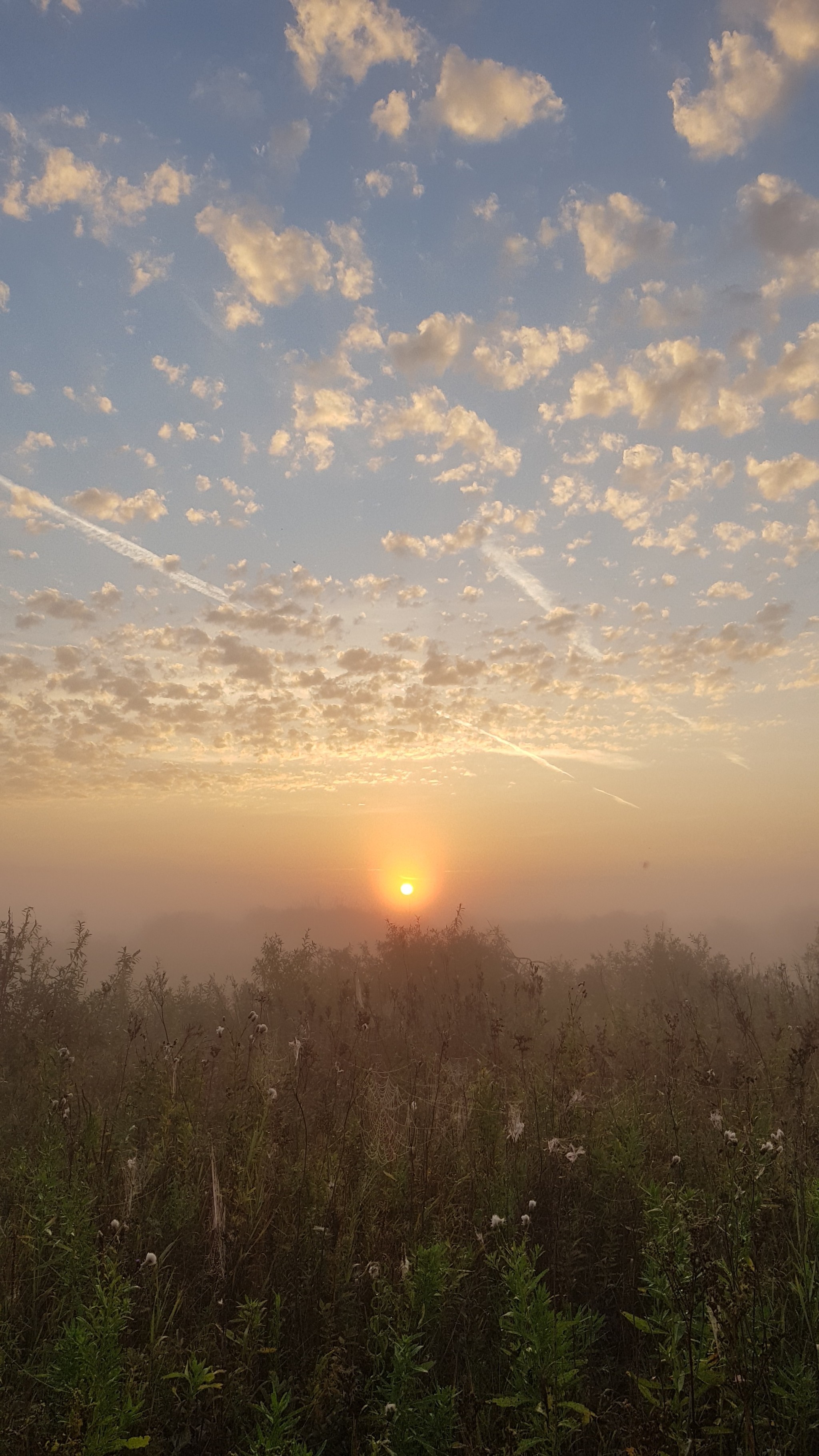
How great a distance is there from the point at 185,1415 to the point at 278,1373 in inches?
31.5

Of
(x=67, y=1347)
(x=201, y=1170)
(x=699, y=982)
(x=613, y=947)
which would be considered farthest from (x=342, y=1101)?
(x=613, y=947)

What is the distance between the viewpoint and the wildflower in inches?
283

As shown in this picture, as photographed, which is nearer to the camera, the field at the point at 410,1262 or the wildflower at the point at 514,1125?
the field at the point at 410,1262

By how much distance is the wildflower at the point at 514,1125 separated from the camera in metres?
7.20

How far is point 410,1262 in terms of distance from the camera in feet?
15.0

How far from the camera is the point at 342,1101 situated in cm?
1015

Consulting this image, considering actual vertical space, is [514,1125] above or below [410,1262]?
below

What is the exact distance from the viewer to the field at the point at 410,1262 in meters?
3.21

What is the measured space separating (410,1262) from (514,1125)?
3.14 m

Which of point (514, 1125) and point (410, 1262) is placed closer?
point (410, 1262)

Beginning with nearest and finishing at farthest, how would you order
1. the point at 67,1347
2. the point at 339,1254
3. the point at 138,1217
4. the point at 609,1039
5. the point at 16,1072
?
the point at 67,1347
the point at 339,1254
the point at 138,1217
the point at 16,1072
the point at 609,1039

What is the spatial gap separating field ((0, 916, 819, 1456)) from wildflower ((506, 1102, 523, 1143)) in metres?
0.03

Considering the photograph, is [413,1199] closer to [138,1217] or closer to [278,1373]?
[278,1373]

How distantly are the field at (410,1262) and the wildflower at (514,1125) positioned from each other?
A: 0.03m
